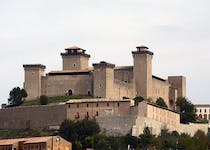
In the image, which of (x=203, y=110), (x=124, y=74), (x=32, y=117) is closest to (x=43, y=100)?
(x=32, y=117)

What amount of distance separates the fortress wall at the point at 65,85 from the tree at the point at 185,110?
9566 mm

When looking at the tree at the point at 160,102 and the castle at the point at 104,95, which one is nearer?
the castle at the point at 104,95

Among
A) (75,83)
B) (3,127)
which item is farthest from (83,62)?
(3,127)

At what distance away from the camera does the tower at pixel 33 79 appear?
107938 millimetres

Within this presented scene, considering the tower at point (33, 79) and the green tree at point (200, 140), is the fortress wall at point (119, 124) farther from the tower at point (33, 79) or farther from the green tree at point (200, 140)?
the tower at point (33, 79)

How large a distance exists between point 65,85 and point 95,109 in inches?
327

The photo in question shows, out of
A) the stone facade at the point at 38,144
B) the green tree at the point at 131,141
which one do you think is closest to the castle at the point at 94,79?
the green tree at the point at 131,141

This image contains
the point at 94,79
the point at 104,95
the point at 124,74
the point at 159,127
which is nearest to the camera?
the point at 159,127

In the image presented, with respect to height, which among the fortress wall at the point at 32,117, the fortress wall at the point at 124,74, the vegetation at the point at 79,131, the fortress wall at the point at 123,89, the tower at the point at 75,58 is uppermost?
the tower at the point at 75,58

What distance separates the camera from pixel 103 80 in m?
105

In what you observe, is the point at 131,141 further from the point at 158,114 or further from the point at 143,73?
the point at 143,73

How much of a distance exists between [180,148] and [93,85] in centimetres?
1332

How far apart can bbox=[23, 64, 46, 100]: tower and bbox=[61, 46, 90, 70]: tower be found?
8.70 feet

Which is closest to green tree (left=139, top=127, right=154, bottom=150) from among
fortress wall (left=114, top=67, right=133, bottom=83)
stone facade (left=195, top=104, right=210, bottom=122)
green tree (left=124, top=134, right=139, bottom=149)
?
green tree (left=124, top=134, right=139, bottom=149)
